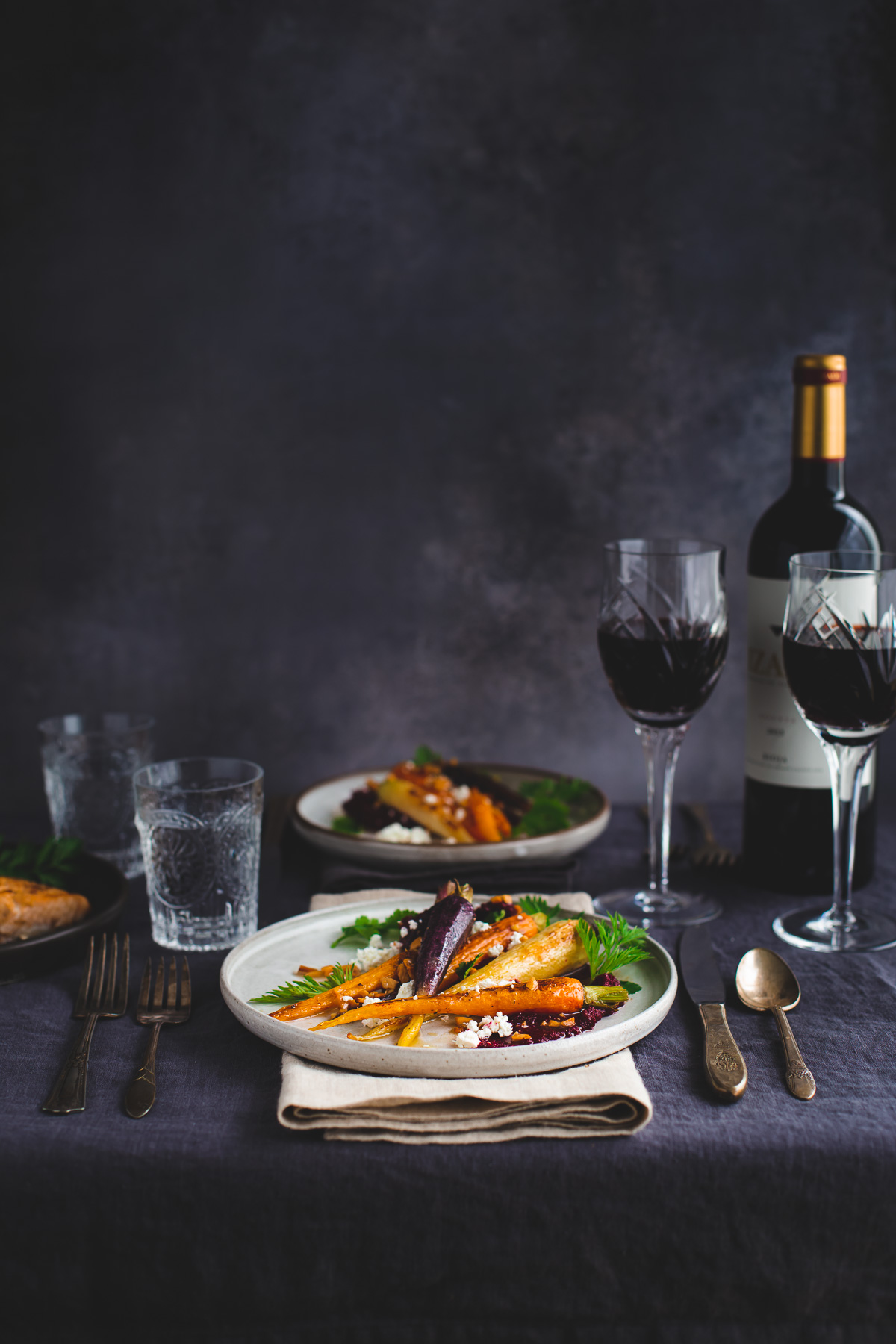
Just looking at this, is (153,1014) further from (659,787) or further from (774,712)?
(774,712)

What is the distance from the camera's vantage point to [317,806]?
5.40 ft

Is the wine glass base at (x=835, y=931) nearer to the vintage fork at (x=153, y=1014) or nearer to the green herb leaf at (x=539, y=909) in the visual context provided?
the green herb leaf at (x=539, y=909)

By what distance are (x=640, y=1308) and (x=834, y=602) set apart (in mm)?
710

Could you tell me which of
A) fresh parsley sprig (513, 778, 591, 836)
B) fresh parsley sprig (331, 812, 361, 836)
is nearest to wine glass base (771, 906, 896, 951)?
fresh parsley sprig (513, 778, 591, 836)

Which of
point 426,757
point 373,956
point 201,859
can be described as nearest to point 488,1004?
point 373,956

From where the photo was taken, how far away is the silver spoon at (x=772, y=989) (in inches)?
39.2

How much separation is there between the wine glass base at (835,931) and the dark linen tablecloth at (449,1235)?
0.36 metres

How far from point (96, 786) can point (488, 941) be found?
74cm

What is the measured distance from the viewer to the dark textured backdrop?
2029mm

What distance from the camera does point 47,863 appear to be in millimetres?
1398

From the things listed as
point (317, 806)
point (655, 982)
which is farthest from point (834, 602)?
point (317, 806)

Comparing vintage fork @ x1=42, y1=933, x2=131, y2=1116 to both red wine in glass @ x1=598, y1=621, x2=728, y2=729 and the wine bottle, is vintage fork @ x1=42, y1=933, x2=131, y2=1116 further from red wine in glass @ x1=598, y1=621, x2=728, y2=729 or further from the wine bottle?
the wine bottle

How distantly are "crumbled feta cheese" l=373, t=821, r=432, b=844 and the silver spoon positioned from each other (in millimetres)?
472

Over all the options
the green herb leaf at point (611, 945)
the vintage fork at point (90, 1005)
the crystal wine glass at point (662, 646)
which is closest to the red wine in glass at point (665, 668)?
the crystal wine glass at point (662, 646)
